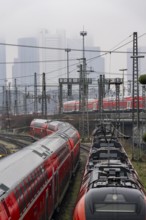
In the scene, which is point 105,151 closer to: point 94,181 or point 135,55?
point 94,181

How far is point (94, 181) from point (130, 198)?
1859 mm

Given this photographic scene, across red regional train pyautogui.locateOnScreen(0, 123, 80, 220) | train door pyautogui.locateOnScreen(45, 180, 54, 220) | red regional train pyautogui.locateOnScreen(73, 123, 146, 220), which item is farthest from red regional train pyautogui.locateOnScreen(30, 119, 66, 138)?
red regional train pyautogui.locateOnScreen(73, 123, 146, 220)

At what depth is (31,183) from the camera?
1309 centimetres

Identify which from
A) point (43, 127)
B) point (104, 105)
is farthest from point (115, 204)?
point (104, 105)

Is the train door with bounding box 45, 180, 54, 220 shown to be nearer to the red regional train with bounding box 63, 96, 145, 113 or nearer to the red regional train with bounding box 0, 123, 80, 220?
the red regional train with bounding box 0, 123, 80, 220

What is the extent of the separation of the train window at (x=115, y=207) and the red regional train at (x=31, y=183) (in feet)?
6.72

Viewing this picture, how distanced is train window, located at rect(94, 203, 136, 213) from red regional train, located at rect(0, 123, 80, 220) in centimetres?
205

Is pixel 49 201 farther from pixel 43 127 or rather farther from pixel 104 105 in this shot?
pixel 104 105

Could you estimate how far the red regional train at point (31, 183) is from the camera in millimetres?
10562

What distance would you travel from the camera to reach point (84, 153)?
43719 millimetres

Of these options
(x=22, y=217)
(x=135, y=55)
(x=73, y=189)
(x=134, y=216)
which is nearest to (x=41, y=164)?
(x=22, y=217)

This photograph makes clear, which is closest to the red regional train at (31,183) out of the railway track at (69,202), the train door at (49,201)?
the train door at (49,201)

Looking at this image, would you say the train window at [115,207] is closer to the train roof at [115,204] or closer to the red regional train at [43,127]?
the train roof at [115,204]

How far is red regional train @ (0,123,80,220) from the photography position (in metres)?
10.6
